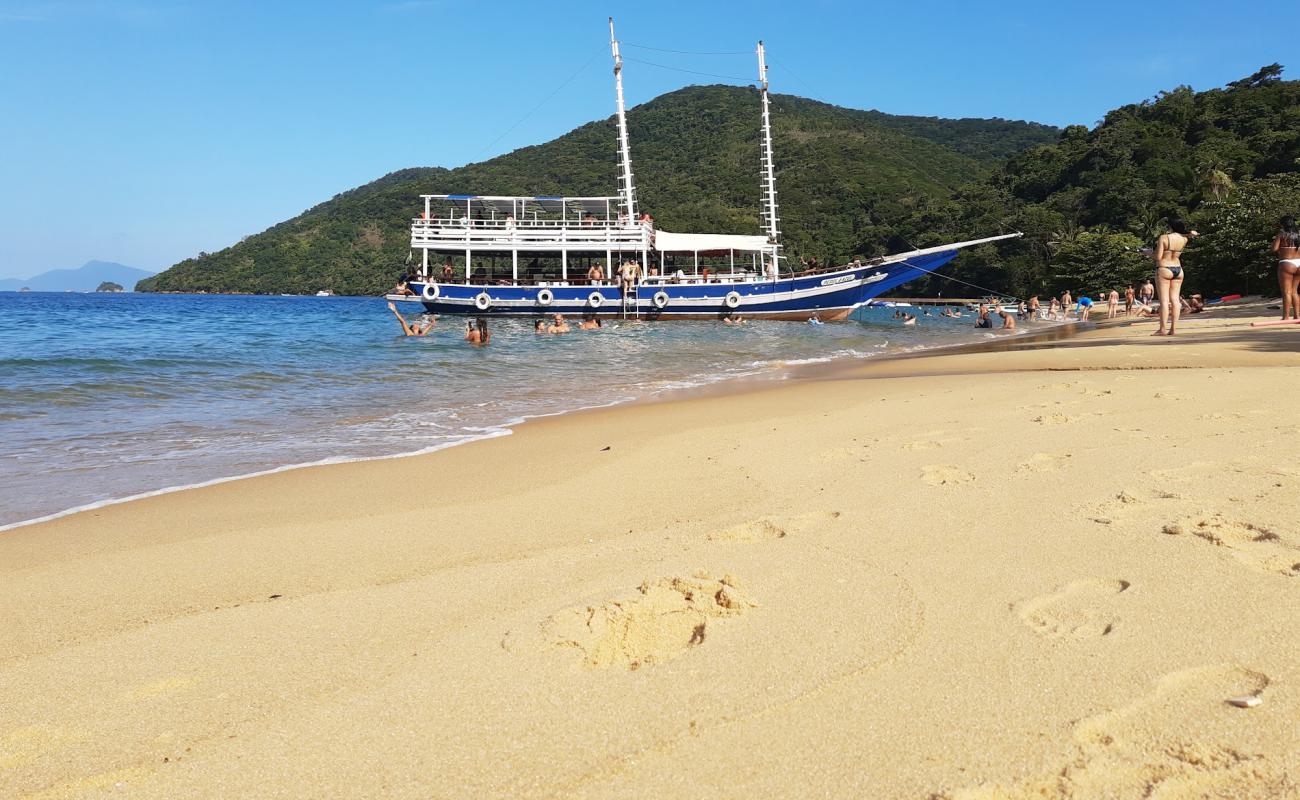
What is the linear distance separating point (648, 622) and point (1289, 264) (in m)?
14.6

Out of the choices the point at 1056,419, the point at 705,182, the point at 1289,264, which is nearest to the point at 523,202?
the point at 1289,264

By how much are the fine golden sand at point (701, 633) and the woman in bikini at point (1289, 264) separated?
9793mm

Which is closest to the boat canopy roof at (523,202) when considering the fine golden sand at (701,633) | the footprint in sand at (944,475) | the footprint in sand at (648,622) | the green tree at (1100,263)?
the green tree at (1100,263)

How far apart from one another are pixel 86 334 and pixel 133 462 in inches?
1025

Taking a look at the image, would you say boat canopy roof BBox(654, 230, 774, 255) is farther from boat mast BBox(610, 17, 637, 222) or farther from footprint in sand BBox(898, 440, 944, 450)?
footprint in sand BBox(898, 440, 944, 450)

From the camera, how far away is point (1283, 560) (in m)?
2.66

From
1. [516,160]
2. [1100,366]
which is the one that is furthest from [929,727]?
[516,160]

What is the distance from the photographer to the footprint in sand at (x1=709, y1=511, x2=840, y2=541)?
3.57 m

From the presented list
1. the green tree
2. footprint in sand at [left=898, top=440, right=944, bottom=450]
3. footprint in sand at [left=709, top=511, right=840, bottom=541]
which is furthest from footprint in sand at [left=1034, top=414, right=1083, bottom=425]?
the green tree

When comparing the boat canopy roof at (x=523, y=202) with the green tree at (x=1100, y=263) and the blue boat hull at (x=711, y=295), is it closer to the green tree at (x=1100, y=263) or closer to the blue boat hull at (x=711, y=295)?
the blue boat hull at (x=711, y=295)

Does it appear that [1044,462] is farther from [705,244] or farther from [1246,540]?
[705,244]

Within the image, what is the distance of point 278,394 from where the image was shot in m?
11.8

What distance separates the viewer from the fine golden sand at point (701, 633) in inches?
70.9

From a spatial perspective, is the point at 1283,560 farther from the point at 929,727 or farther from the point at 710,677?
the point at 710,677
